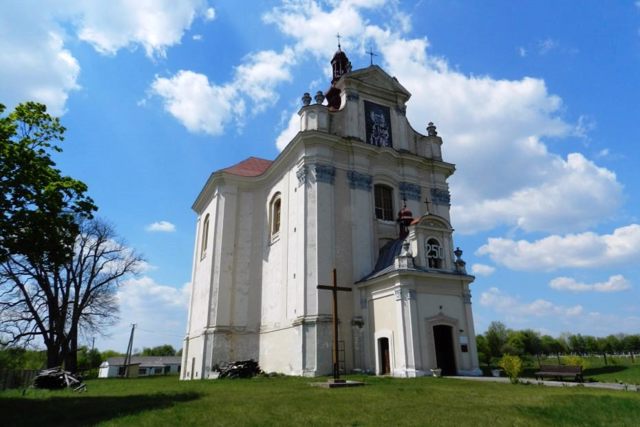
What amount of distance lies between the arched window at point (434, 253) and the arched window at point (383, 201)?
4.54 meters

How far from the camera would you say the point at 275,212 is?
27109 millimetres

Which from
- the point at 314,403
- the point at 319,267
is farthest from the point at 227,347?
the point at 314,403

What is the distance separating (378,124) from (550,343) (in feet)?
244

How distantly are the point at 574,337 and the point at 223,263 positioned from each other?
281 ft

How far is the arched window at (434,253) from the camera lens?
2048cm

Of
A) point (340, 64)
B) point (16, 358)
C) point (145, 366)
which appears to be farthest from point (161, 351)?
point (340, 64)

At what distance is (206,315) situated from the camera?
2539 centimetres

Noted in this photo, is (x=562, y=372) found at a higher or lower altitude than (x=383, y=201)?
lower

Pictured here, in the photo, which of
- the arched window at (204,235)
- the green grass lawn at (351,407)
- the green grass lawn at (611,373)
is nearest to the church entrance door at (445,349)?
the green grass lawn at (611,373)

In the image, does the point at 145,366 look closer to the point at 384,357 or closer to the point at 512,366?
the point at 384,357

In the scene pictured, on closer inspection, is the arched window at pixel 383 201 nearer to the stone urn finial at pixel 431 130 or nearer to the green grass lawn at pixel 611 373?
the stone urn finial at pixel 431 130

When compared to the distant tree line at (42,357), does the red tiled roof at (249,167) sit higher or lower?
higher

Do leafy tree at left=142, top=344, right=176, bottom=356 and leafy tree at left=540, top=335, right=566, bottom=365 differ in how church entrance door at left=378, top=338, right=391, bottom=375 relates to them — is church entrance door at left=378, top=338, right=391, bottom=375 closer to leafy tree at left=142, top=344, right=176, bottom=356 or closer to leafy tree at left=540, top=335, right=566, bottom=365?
leafy tree at left=540, top=335, right=566, bottom=365

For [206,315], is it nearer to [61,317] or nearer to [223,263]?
[223,263]
